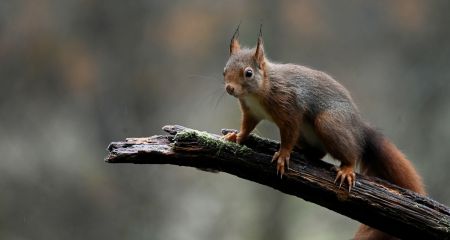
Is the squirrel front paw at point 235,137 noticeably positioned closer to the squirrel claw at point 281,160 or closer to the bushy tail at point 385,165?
the squirrel claw at point 281,160

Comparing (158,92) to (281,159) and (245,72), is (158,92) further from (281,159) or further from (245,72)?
(281,159)

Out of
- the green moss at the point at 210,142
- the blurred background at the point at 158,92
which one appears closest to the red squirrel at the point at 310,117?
the green moss at the point at 210,142

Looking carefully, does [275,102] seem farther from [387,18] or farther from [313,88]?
[387,18]

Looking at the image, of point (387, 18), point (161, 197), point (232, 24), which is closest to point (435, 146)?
point (387, 18)

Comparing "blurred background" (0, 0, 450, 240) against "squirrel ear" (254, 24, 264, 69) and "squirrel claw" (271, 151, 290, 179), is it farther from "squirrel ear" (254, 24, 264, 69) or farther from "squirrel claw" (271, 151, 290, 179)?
"squirrel claw" (271, 151, 290, 179)

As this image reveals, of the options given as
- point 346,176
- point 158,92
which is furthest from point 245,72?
point 158,92

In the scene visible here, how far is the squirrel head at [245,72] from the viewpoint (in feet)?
12.0

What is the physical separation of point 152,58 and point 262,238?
2292mm

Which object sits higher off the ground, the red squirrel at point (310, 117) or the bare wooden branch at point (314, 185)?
the red squirrel at point (310, 117)

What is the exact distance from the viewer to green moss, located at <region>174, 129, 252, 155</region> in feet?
11.4

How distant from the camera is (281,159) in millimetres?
3564

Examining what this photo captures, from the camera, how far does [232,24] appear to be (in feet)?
21.1

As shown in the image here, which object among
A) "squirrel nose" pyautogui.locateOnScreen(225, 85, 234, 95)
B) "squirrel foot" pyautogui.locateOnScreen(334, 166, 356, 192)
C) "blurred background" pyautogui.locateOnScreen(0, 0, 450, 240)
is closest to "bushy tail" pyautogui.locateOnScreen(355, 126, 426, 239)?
"squirrel foot" pyautogui.locateOnScreen(334, 166, 356, 192)

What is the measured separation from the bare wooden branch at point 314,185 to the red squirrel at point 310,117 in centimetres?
8
